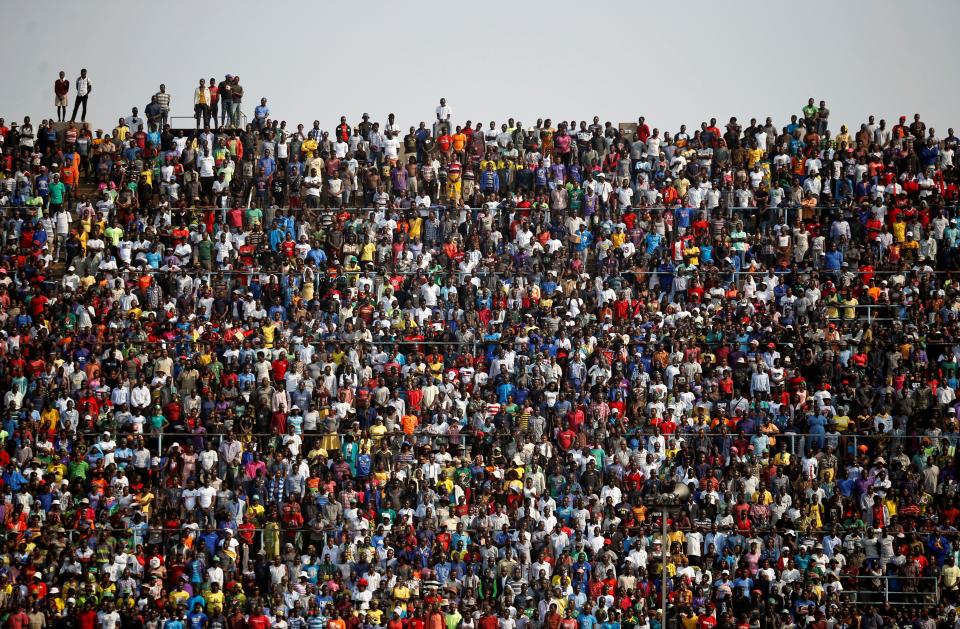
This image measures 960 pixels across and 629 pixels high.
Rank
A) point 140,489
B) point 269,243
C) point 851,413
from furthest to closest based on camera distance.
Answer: point 269,243, point 851,413, point 140,489

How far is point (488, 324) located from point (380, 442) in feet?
13.7

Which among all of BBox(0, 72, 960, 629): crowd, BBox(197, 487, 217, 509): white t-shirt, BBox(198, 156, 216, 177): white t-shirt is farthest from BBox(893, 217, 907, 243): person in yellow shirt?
BBox(197, 487, 217, 509): white t-shirt

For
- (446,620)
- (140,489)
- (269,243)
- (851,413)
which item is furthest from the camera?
(269,243)

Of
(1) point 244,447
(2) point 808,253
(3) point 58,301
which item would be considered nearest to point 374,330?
(1) point 244,447

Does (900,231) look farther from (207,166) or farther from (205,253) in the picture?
(207,166)

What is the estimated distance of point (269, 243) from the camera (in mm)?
38688

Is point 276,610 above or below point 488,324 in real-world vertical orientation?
below

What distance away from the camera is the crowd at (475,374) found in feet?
103

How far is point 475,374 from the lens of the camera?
1409 inches

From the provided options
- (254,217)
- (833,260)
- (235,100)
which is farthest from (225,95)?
(833,260)

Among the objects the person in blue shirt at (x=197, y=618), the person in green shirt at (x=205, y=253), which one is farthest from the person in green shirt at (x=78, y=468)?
the person in green shirt at (x=205, y=253)

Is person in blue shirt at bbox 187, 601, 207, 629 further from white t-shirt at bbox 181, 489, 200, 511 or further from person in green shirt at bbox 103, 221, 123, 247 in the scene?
person in green shirt at bbox 103, 221, 123, 247

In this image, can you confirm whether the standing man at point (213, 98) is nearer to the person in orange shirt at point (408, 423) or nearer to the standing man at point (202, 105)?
the standing man at point (202, 105)

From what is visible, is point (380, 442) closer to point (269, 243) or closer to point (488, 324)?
point (488, 324)
